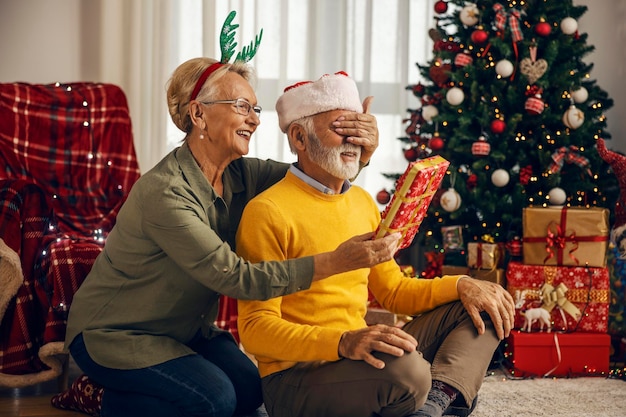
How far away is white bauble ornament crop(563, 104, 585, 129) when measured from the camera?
11.3 ft

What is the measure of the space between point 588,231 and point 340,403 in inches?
67.7

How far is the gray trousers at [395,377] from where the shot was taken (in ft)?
5.72

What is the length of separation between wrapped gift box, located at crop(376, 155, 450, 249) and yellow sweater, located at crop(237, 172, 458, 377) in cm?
20

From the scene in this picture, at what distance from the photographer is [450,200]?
346 centimetres

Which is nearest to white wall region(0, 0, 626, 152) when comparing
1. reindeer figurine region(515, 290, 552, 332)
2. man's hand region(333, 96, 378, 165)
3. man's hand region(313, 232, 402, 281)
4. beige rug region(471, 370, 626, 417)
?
reindeer figurine region(515, 290, 552, 332)

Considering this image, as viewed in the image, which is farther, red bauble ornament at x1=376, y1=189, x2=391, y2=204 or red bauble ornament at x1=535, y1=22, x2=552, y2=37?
red bauble ornament at x1=376, y1=189, x2=391, y2=204

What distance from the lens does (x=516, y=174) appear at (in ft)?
11.6

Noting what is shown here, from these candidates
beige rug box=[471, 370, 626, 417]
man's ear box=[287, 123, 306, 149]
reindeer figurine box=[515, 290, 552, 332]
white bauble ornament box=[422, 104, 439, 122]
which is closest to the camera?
man's ear box=[287, 123, 306, 149]

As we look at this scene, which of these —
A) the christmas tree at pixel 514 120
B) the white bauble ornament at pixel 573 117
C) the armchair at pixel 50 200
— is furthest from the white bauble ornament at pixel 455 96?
the armchair at pixel 50 200

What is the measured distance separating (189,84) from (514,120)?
1810 mm

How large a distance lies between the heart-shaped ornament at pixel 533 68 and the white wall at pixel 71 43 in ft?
2.57

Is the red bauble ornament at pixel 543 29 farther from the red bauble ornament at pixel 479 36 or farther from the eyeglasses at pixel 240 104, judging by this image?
the eyeglasses at pixel 240 104

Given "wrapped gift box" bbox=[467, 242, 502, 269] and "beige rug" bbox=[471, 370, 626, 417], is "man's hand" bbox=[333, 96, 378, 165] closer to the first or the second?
"beige rug" bbox=[471, 370, 626, 417]

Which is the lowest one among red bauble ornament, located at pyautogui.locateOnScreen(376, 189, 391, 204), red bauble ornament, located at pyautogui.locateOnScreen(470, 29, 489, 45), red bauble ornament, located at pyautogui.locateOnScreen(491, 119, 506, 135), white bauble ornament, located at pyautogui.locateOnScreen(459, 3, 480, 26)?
red bauble ornament, located at pyautogui.locateOnScreen(376, 189, 391, 204)
